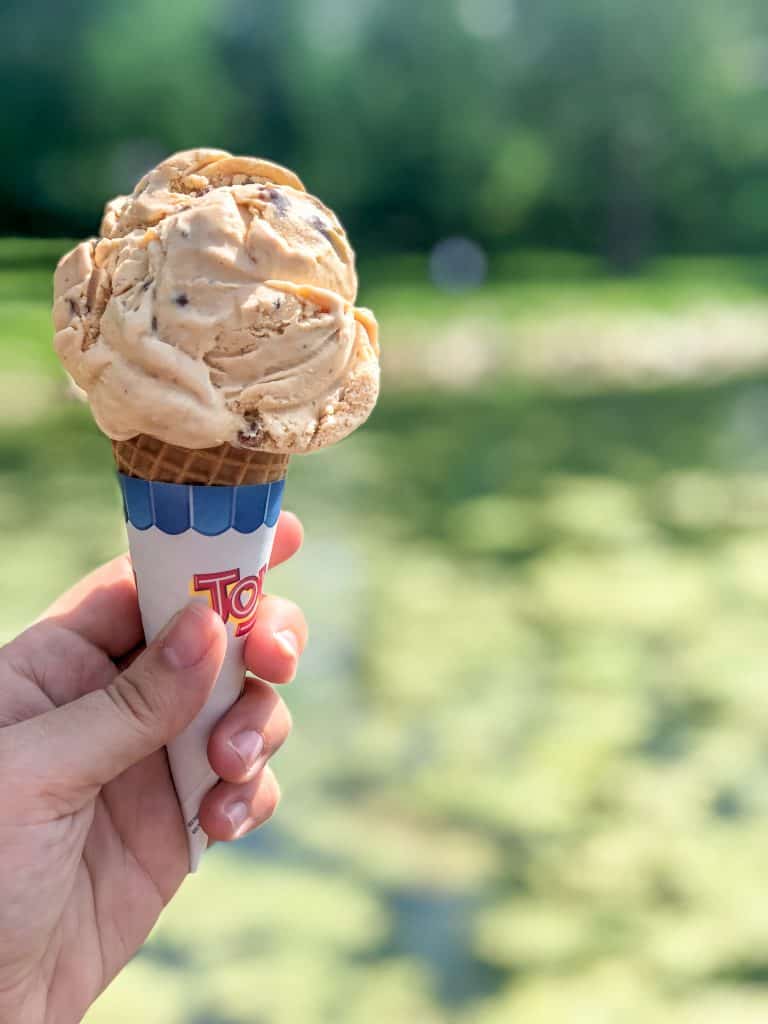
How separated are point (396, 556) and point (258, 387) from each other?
5.80 feet

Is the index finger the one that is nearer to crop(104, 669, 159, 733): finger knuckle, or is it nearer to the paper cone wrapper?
the paper cone wrapper

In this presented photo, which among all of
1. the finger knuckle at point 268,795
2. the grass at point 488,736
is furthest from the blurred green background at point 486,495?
the finger knuckle at point 268,795

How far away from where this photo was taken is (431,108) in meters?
4.93

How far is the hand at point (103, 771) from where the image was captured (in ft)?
2.81

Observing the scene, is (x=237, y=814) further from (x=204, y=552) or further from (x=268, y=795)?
(x=204, y=552)

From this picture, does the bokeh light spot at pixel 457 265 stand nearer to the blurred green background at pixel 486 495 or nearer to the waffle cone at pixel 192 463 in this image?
the blurred green background at pixel 486 495

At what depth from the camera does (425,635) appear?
2252 mm

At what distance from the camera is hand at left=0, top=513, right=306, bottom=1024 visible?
0.86 meters

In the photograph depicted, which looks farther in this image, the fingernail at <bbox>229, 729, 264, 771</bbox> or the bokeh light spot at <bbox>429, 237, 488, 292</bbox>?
the bokeh light spot at <bbox>429, 237, 488, 292</bbox>

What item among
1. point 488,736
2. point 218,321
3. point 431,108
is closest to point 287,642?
point 218,321

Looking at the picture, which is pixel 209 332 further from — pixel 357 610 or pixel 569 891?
pixel 357 610

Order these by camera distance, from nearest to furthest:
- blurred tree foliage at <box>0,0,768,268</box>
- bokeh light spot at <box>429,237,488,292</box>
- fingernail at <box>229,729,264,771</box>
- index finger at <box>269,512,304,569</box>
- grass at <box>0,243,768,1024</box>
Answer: fingernail at <box>229,729,264,771</box>
index finger at <box>269,512,304,569</box>
grass at <box>0,243,768,1024</box>
blurred tree foliage at <box>0,0,768,268</box>
bokeh light spot at <box>429,237,488,292</box>

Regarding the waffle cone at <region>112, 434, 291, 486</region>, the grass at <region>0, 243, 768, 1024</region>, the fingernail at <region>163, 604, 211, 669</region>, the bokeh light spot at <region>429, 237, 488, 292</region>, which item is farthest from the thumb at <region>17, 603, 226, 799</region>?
the bokeh light spot at <region>429, 237, 488, 292</region>

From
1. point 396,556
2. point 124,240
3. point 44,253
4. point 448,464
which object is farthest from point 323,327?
point 448,464
